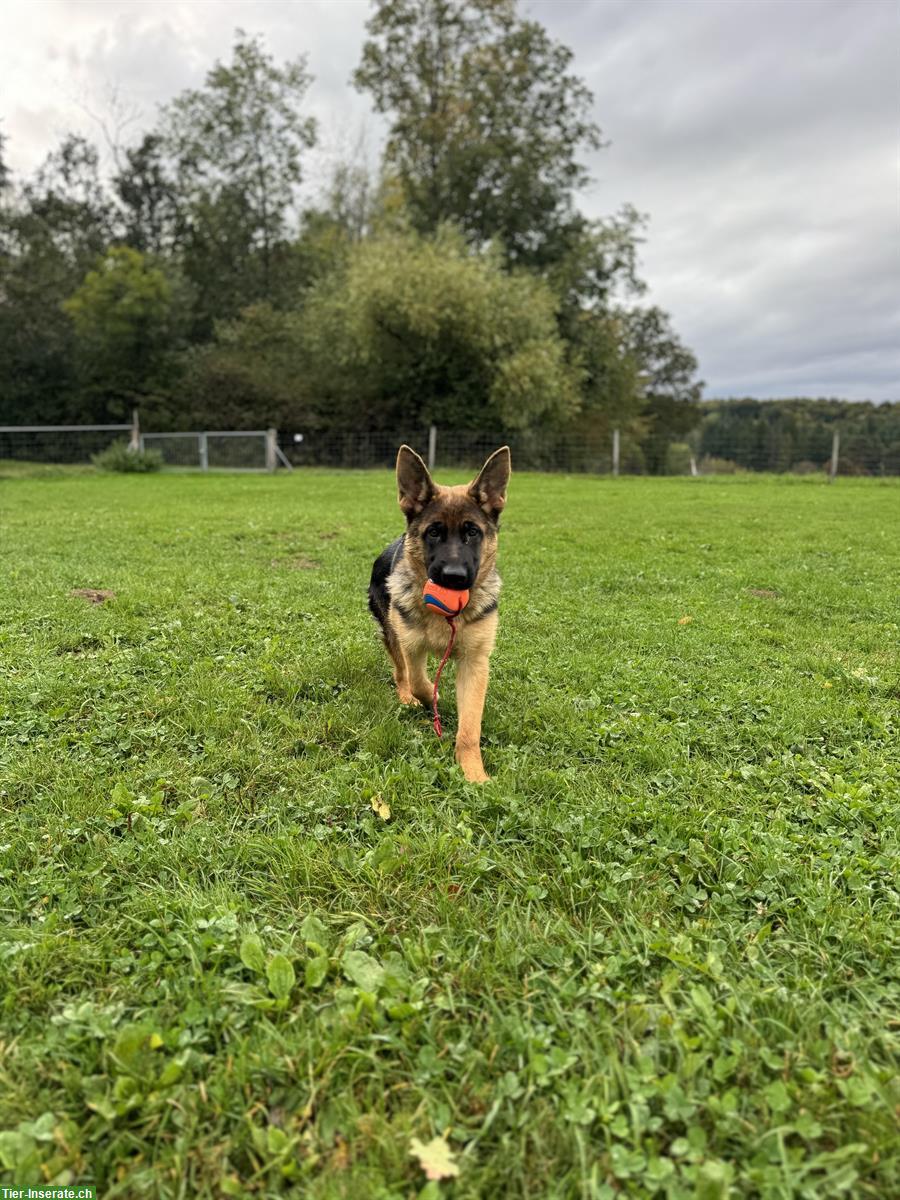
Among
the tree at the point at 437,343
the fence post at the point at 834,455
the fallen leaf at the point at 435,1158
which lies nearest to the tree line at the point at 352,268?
the tree at the point at 437,343

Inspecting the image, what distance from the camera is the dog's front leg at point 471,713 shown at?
134 inches

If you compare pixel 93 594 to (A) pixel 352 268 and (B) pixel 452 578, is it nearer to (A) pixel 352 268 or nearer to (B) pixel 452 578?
(B) pixel 452 578

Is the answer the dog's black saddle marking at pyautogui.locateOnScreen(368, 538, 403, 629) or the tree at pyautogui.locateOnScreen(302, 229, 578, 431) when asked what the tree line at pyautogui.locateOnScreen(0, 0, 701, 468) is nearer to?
the tree at pyautogui.locateOnScreen(302, 229, 578, 431)

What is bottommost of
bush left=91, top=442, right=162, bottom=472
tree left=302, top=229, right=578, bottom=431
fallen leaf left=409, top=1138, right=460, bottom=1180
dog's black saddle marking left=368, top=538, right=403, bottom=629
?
fallen leaf left=409, top=1138, right=460, bottom=1180

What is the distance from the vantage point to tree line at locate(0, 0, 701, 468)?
29.3 metres

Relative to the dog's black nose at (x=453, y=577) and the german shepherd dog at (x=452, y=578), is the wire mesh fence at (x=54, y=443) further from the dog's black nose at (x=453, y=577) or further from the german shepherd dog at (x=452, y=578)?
the dog's black nose at (x=453, y=577)

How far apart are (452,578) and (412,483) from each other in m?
0.79

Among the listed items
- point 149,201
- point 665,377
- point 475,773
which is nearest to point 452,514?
point 475,773

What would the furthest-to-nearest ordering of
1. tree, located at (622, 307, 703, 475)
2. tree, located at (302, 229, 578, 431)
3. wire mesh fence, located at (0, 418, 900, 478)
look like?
tree, located at (622, 307, 703, 475) → tree, located at (302, 229, 578, 431) → wire mesh fence, located at (0, 418, 900, 478)

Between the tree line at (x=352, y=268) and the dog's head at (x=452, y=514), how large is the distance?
25.7 metres

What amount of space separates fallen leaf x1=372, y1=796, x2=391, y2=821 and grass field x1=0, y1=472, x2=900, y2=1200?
17 mm

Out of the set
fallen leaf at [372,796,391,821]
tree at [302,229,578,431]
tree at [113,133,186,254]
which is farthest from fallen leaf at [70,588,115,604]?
tree at [113,133,186,254]

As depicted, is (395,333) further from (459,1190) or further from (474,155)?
(459,1190)

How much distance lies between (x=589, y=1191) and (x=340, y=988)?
33.3 inches
